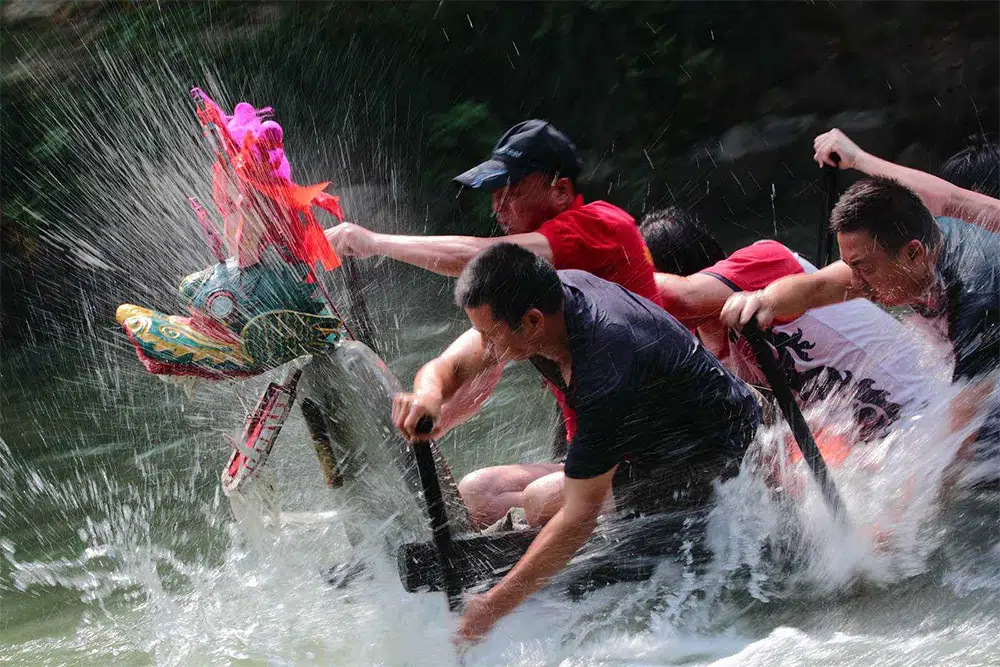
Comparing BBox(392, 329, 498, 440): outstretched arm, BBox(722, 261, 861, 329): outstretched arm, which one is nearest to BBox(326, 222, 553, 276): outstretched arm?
BBox(392, 329, 498, 440): outstretched arm

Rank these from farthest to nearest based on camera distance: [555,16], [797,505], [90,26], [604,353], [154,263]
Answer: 1. [555,16]
2. [90,26]
3. [154,263]
4. [797,505]
5. [604,353]

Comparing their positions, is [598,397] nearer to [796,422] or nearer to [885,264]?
[796,422]

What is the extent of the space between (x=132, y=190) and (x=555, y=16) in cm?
306

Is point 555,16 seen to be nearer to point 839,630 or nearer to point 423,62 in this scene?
point 423,62

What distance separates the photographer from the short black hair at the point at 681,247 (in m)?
3.57

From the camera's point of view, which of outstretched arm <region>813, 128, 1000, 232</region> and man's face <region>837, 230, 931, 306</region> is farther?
outstretched arm <region>813, 128, 1000, 232</region>

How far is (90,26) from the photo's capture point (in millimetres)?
7238

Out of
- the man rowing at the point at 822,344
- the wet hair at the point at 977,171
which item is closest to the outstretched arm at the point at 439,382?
the man rowing at the point at 822,344

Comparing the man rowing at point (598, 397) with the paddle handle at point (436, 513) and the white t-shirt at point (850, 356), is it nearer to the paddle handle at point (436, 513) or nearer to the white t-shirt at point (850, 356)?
the paddle handle at point (436, 513)

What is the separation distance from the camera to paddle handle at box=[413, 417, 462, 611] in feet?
8.55

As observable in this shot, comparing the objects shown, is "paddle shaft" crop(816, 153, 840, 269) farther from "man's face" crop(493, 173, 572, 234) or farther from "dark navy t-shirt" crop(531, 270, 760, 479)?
"dark navy t-shirt" crop(531, 270, 760, 479)

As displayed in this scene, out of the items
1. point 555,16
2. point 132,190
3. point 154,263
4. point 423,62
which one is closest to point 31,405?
point 154,263

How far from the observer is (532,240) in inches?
122

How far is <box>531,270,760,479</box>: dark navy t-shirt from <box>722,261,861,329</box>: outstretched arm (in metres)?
0.20
